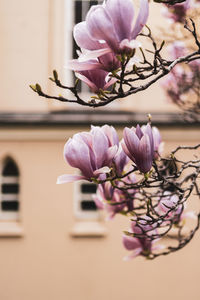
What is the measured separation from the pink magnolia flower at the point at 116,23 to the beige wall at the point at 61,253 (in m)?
7.30

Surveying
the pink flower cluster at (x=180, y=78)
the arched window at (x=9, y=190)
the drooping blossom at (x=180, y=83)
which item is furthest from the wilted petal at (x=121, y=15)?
the arched window at (x=9, y=190)

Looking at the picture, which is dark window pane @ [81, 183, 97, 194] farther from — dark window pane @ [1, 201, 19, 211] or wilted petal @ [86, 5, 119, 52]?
wilted petal @ [86, 5, 119, 52]

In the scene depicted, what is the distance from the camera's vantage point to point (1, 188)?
9289mm

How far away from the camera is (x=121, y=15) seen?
1.29 meters

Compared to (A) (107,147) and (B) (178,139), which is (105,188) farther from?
(B) (178,139)

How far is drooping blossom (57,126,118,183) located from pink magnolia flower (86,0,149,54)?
0.27m

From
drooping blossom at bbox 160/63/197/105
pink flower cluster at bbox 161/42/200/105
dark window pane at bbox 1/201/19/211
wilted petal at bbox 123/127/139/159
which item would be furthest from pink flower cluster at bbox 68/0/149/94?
dark window pane at bbox 1/201/19/211

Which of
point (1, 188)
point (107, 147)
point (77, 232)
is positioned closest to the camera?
point (107, 147)

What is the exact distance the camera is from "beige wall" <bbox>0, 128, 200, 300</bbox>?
8.65 metres

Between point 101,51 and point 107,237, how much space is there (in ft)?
24.6

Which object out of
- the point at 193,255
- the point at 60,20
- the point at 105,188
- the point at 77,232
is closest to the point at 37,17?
the point at 60,20

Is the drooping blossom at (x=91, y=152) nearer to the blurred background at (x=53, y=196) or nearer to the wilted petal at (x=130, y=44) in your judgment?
the wilted petal at (x=130, y=44)

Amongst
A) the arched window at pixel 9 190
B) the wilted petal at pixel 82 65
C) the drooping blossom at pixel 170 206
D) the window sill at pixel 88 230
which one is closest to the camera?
the wilted petal at pixel 82 65

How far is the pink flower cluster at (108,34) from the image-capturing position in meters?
1.28
